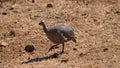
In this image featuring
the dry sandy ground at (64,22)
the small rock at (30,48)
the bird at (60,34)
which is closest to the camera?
the dry sandy ground at (64,22)

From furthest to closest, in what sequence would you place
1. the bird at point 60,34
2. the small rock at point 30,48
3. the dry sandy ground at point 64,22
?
the small rock at point 30,48 < the bird at point 60,34 < the dry sandy ground at point 64,22

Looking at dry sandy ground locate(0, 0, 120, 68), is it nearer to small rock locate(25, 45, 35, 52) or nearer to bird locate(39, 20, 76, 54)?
small rock locate(25, 45, 35, 52)

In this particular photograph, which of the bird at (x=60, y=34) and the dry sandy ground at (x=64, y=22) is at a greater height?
the bird at (x=60, y=34)

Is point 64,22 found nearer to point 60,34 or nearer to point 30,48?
point 30,48

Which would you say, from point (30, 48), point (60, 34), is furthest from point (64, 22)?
point (60, 34)

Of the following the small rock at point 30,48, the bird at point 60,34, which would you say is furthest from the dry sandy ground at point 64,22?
the bird at point 60,34

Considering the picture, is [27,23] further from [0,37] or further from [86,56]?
[86,56]

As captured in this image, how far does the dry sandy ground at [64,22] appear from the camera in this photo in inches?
415

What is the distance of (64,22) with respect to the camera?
13148 mm

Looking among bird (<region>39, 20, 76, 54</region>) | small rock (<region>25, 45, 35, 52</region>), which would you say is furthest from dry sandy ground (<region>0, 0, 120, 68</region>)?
bird (<region>39, 20, 76, 54</region>)

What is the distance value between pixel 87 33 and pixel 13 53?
201cm

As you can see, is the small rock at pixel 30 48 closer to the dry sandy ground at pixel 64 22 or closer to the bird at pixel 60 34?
the dry sandy ground at pixel 64 22

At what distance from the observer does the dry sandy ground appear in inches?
415

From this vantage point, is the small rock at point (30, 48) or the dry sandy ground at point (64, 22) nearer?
the dry sandy ground at point (64, 22)
